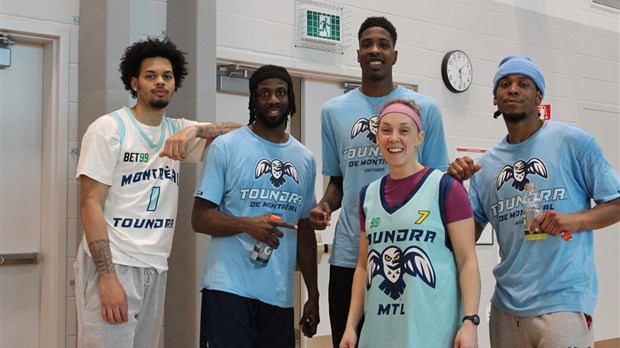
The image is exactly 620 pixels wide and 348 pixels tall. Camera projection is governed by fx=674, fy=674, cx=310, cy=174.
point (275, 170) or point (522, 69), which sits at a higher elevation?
point (522, 69)

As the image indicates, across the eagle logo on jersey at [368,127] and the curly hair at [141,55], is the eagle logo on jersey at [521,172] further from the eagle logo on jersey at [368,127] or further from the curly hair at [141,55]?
the curly hair at [141,55]

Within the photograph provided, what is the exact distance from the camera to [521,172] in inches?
100

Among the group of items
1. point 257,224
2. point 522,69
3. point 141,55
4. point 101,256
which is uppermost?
point 141,55

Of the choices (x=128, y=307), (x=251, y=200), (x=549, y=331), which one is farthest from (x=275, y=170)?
(x=549, y=331)

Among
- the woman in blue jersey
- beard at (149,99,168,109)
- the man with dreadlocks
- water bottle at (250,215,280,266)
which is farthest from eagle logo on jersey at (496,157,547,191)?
beard at (149,99,168,109)

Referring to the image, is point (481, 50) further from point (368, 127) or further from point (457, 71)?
point (368, 127)

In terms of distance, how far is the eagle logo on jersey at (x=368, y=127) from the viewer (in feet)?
8.62

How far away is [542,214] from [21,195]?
102 inches

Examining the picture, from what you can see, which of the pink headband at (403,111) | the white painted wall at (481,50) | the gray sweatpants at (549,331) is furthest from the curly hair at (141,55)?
the gray sweatpants at (549,331)

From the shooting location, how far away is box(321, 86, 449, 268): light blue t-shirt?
260 centimetres

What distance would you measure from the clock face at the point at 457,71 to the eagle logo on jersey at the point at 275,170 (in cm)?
297

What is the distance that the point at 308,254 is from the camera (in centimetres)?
281

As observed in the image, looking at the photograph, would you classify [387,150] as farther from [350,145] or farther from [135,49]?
[135,49]

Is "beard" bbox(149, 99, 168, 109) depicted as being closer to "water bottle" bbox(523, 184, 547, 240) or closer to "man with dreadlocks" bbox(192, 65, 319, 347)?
"man with dreadlocks" bbox(192, 65, 319, 347)
